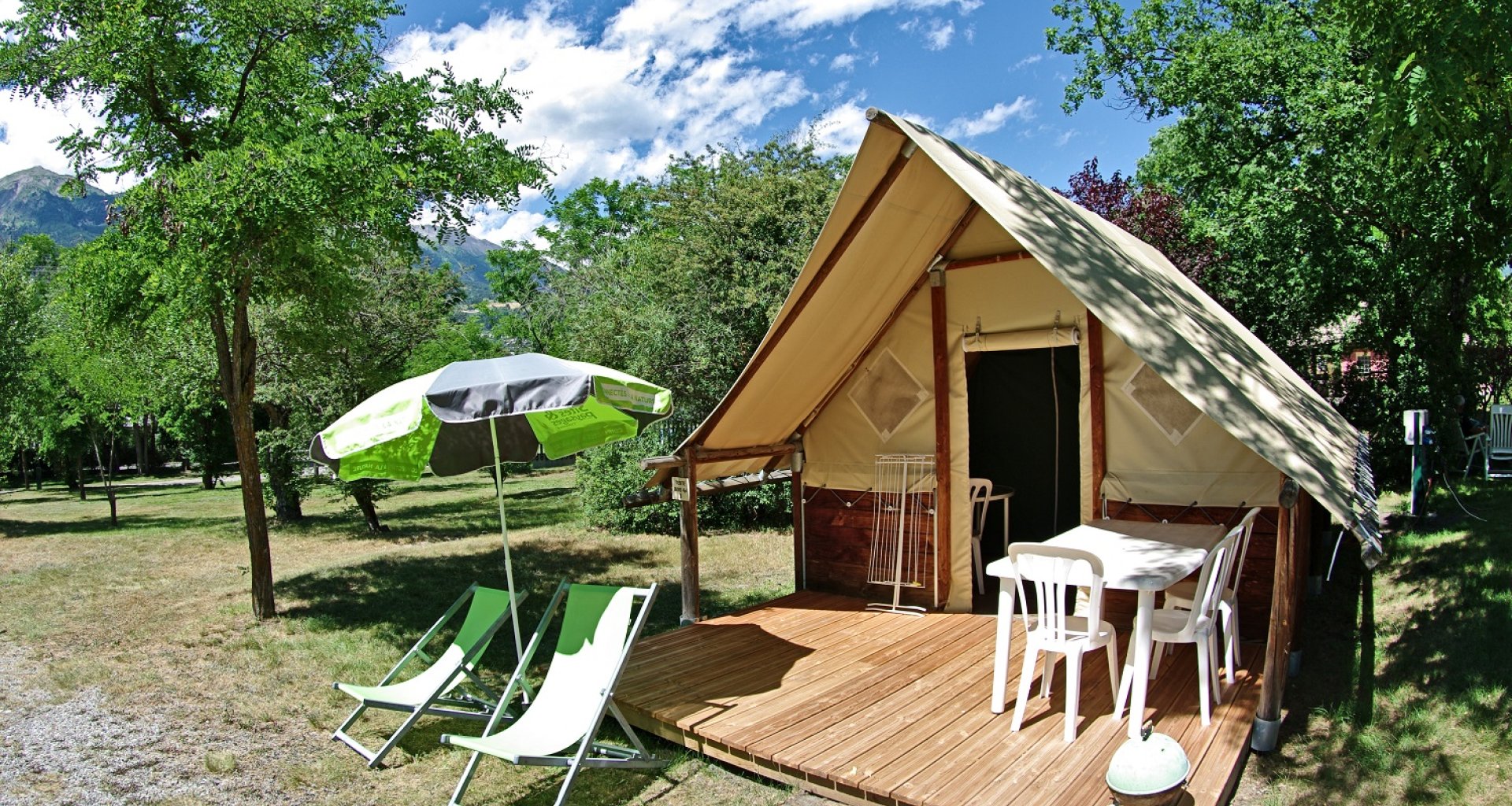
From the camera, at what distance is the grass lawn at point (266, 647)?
4371 mm

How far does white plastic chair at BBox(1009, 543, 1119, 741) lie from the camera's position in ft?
12.9

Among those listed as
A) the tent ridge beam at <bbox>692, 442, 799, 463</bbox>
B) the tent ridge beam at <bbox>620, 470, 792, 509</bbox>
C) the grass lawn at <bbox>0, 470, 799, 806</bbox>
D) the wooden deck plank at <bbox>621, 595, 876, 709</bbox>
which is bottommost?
the grass lawn at <bbox>0, 470, 799, 806</bbox>

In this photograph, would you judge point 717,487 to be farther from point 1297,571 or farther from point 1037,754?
point 1297,571

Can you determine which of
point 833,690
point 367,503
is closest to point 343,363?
point 367,503

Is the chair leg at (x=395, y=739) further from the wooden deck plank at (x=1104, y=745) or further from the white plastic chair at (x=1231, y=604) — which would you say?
the white plastic chair at (x=1231, y=604)

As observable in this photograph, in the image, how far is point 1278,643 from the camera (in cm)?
409

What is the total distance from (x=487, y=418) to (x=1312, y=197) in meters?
9.68

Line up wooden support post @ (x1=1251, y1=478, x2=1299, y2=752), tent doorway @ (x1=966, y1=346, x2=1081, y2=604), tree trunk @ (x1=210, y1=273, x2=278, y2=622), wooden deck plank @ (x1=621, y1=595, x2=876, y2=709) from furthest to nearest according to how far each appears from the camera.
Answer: tree trunk @ (x1=210, y1=273, x2=278, y2=622), tent doorway @ (x1=966, y1=346, x2=1081, y2=604), wooden deck plank @ (x1=621, y1=595, x2=876, y2=709), wooden support post @ (x1=1251, y1=478, x2=1299, y2=752)

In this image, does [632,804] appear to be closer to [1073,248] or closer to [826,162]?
[1073,248]

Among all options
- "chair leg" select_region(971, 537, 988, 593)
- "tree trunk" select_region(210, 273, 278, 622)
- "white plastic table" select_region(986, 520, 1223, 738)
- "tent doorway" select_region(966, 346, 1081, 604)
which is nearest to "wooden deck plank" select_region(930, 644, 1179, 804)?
"white plastic table" select_region(986, 520, 1223, 738)

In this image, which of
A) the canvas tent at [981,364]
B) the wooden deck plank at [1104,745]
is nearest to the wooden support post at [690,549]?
the canvas tent at [981,364]

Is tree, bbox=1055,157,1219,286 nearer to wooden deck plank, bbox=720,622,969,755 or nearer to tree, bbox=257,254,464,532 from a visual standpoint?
wooden deck plank, bbox=720,622,969,755

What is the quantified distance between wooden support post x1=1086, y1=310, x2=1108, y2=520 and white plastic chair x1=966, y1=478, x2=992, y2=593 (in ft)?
2.91

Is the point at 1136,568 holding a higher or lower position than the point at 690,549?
higher
